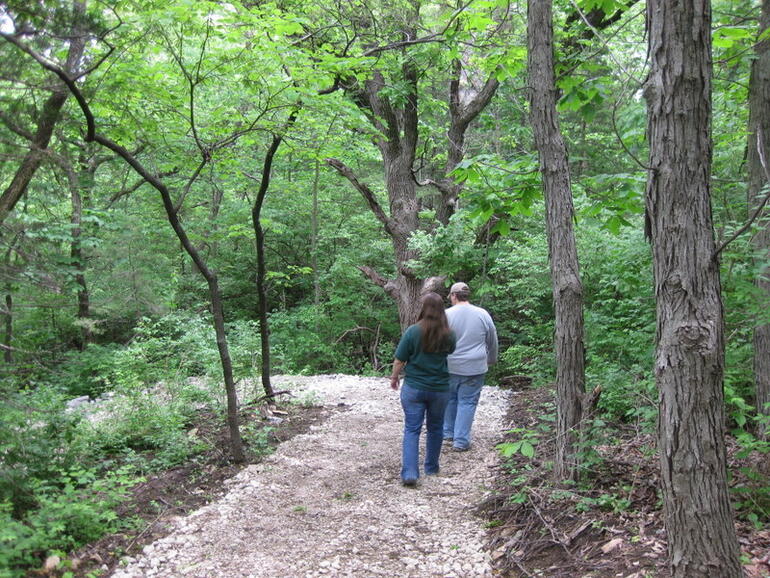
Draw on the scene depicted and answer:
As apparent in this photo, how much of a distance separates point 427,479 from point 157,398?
4152 millimetres

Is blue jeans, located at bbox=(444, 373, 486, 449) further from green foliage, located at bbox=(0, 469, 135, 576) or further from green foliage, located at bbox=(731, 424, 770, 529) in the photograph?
green foliage, located at bbox=(0, 469, 135, 576)

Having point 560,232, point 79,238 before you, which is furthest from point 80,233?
point 560,232

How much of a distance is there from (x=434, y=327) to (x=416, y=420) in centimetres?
91

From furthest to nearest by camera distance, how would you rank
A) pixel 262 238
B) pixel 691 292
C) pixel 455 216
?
pixel 455 216 < pixel 262 238 < pixel 691 292

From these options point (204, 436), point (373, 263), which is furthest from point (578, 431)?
point (373, 263)

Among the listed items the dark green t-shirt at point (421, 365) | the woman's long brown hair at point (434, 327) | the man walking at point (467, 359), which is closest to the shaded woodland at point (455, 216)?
the man walking at point (467, 359)

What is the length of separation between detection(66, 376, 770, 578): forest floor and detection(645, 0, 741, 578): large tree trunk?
0.57 m

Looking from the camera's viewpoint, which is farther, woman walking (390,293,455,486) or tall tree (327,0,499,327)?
tall tree (327,0,499,327)

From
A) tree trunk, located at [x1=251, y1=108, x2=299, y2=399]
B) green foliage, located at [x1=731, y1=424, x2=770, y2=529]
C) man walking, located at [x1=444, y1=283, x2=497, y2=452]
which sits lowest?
green foliage, located at [x1=731, y1=424, x2=770, y2=529]

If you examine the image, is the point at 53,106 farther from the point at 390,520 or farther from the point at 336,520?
the point at 390,520

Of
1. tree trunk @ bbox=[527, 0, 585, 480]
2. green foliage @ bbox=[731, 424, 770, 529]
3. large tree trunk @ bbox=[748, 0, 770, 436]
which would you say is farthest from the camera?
A: large tree trunk @ bbox=[748, 0, 770, 436]

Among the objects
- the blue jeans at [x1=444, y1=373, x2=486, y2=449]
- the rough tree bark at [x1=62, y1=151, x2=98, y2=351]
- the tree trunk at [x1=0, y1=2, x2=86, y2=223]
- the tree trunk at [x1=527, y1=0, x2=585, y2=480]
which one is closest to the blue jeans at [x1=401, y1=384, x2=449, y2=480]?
the blue jeans at [x1=444, y1=373, x2=486, y2=449]

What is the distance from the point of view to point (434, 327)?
16.6ft

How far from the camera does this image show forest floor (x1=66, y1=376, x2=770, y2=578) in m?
3.42
